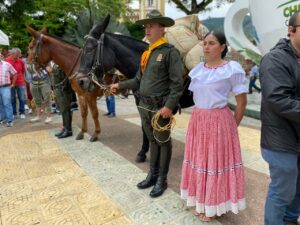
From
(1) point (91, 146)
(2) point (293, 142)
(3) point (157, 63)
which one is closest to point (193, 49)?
(3) point (157, 63)

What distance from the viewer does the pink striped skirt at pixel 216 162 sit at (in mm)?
2594

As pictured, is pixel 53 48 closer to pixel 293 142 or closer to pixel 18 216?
pixel 18 216

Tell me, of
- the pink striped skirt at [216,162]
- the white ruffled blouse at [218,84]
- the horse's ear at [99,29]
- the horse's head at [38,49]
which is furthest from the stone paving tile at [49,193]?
the horse's ear at [99,29]

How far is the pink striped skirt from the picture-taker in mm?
2594

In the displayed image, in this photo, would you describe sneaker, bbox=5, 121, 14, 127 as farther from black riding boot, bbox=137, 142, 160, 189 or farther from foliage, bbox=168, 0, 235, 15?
foliage, bbox=168, 0, 235, 15

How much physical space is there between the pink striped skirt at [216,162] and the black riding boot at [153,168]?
85cm

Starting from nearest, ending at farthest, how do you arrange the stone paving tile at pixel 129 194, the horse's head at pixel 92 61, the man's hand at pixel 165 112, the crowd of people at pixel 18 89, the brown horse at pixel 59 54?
the stone paving tile at pixel 129 194, the man's hand at pixel 165 112, the horse's head at pixel 92 61, the brown horse at pixel 59 54, the crowd of people at pixel 18 89

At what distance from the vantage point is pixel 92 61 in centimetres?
437

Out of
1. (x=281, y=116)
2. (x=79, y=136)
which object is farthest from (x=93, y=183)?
(x=281, y=116)

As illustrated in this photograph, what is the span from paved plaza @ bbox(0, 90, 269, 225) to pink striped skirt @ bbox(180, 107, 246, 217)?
278mm

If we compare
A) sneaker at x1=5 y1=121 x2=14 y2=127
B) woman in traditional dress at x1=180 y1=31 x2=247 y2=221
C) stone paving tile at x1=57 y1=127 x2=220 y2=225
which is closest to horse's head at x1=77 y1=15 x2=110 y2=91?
stone paving tile at x1=57 y1=127 x2=220 y2=225

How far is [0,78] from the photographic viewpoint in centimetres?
739

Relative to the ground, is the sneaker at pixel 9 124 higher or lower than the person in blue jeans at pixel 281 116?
lower

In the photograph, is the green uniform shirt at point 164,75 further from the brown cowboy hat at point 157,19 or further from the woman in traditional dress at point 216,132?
the woman in traditional dress at point 216,132
